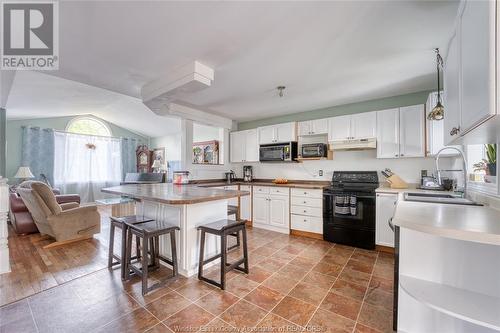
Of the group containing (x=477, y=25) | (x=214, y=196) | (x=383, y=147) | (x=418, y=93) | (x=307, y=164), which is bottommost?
(x=214, y=196)

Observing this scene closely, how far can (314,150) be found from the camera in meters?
3.93

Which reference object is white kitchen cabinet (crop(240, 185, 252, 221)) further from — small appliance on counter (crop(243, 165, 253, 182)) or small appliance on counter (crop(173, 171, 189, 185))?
small appliance on counter (crop(173, 171, 189, 185))

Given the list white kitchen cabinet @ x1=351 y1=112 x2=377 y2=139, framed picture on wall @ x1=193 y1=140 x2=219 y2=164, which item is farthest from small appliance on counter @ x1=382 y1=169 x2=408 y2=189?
framed picture on wall @ x1=193 y1=140 x2=219 y2=164

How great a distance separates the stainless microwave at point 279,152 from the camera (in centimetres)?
422

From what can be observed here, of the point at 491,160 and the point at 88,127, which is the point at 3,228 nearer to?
the point at 491,160

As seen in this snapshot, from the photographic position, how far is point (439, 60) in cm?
228

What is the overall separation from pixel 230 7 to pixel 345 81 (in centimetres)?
197

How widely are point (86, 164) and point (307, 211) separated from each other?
277 inches

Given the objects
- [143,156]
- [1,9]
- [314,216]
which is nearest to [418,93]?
[314,216]

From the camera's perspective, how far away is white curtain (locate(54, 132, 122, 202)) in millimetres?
Result: 6285

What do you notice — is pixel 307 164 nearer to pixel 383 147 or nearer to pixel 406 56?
pixel 383 147

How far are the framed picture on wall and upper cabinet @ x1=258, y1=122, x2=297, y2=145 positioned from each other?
154 centimetres

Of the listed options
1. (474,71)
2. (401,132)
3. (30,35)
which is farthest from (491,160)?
(30,35)

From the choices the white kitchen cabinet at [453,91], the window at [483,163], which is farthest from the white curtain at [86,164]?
the window at [483,163]
